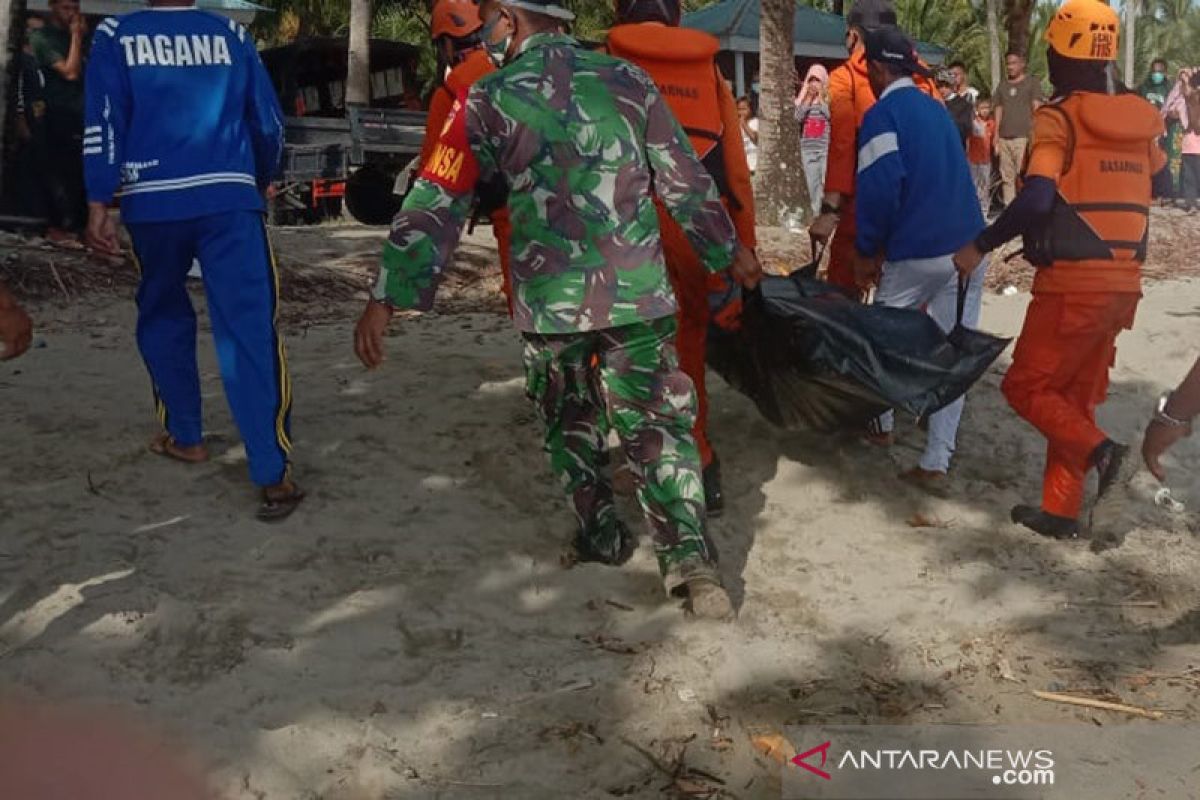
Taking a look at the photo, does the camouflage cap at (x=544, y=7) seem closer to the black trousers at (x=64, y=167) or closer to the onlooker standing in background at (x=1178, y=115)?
the black trousers at (x=64, y=167)

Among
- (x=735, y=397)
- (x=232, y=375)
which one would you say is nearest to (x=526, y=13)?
(x=232, y=375)

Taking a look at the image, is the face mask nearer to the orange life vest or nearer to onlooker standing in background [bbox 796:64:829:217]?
the orange life vest

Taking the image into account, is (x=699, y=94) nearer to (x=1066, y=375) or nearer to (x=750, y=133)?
(x=1066, y=375)

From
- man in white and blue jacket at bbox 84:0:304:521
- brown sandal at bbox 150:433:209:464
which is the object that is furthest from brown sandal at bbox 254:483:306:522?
brown sandal at bbox 150:433:209:464

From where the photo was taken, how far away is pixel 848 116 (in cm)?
554

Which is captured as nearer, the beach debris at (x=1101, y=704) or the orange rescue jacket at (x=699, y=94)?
the beach debris at (x=1101, y=704)

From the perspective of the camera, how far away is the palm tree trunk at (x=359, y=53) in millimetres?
16828

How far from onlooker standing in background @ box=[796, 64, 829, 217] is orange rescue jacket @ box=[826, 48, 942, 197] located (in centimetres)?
710

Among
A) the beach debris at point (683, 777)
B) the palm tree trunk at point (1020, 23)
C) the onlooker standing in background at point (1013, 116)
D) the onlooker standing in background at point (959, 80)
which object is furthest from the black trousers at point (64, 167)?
the palm tree trunk at point (1020, 23)

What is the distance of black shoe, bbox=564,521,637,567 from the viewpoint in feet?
14.8

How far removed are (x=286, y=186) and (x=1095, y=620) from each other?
11077 mm

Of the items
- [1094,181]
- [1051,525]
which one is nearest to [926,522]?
[1051,525]

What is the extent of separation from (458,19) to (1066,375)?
2.81m

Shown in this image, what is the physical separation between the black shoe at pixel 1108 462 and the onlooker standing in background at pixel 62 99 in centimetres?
705
